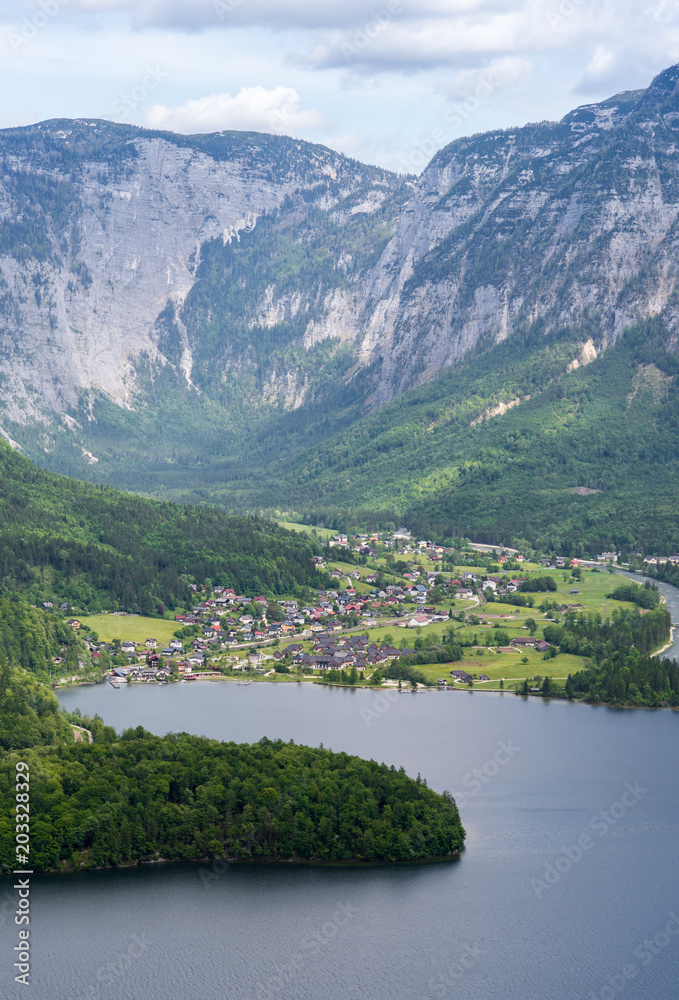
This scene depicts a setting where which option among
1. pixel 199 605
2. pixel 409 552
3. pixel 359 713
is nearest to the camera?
pixel 359 713

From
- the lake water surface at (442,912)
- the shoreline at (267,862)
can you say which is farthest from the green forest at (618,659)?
the shoreline at (267,862)

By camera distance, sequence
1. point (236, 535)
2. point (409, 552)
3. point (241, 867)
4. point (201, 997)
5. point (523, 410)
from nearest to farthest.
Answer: point (201, 997) → point (241, 867) → point (236, 535) → point (409, 552) → point (523, 410)

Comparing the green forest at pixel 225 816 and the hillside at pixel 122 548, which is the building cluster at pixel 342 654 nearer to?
the hillside at pixel 122 548

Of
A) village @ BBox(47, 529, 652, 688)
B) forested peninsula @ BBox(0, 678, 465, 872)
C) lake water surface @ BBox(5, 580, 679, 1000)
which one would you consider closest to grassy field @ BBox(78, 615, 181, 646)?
village @ BBox(47, 529, 652, 688)

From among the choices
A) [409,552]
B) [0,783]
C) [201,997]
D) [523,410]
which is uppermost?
[523,410]

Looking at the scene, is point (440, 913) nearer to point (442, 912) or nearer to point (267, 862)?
point (442, 912)

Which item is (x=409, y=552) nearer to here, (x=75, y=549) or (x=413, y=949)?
(x=75, y=549)

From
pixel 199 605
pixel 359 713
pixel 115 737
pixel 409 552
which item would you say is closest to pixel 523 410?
pixel 409 552
